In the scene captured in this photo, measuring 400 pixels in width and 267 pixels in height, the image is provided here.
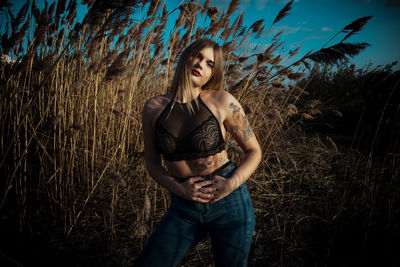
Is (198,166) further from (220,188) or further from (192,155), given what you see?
(220,188)

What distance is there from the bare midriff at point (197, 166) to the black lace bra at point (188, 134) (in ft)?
0.10

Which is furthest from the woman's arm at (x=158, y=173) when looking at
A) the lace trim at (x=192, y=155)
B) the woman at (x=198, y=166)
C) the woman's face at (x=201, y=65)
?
the woman's face at (x=201, y=65)

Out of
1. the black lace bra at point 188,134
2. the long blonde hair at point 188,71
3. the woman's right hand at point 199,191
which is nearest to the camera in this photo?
the woman's right hand at point 199,191

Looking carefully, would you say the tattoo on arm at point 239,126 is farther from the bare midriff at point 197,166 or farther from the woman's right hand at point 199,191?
the woman's right hand at point 199,191

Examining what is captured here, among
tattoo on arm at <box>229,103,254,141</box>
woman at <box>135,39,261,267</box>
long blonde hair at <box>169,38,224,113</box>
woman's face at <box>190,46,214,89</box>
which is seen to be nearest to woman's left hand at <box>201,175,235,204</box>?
woman at <box>135,39,261,267</box>

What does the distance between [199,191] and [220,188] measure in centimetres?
11

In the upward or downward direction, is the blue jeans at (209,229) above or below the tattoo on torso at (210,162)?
below

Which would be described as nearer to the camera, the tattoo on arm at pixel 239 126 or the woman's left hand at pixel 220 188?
the woman's left hand at pixel 220 188

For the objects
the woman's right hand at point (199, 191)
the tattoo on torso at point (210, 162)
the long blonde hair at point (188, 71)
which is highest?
the long blonde hair at point (188, 71)

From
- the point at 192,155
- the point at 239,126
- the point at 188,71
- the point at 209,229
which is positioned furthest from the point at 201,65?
the point at 209,229

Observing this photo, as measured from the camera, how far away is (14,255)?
5.21 ft

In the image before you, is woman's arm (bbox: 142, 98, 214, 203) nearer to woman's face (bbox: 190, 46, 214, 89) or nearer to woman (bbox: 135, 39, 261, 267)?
woman (bbox: 135, 39, 261, 267)

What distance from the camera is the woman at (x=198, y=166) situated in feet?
3.59

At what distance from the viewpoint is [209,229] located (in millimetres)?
1133
